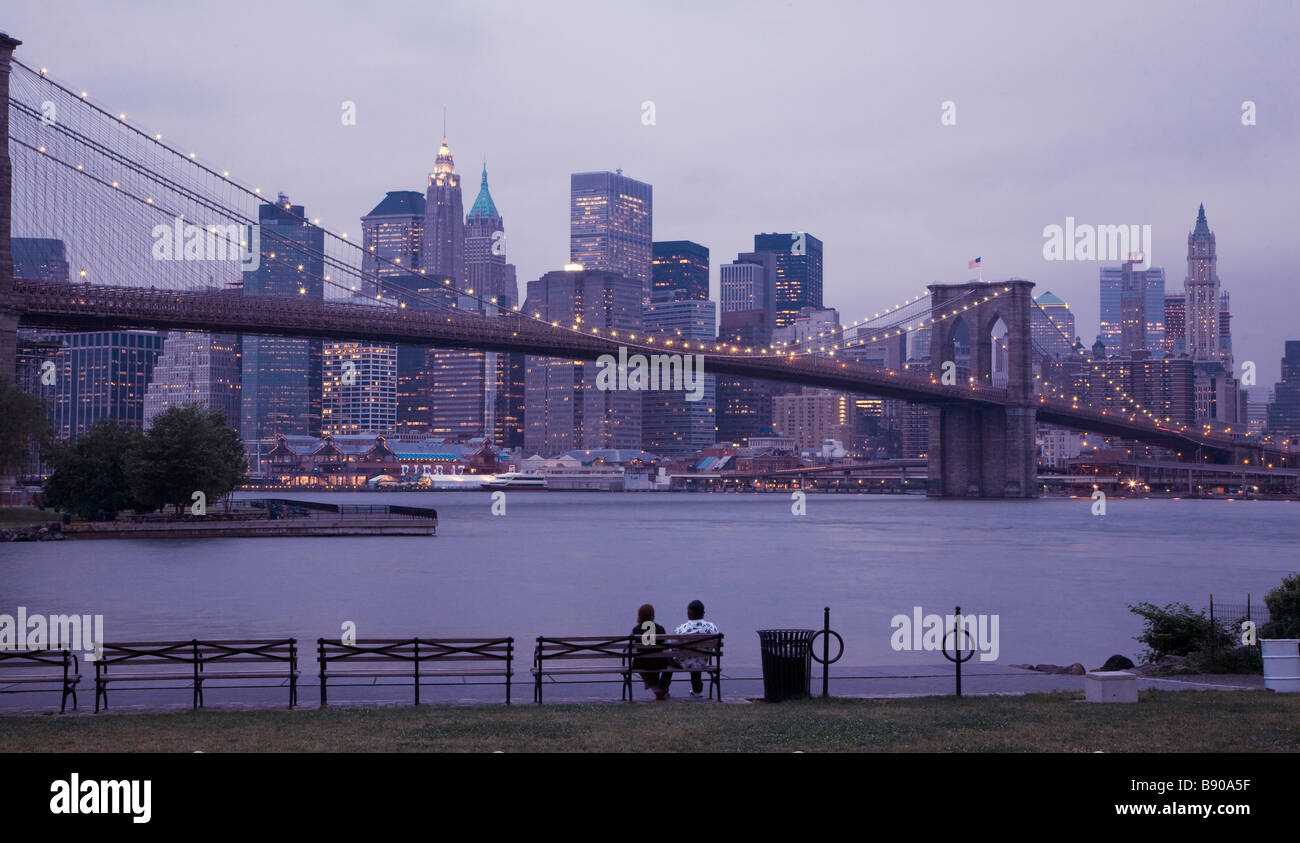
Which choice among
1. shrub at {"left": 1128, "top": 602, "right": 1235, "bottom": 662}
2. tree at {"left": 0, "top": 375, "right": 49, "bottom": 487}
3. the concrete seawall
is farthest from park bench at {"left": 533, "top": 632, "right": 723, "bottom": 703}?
the concrete seawall

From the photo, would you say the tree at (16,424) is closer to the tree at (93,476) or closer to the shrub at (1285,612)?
the tree at (93,476)

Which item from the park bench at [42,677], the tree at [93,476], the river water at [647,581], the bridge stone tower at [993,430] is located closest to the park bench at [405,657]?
the park bench at [42,677]

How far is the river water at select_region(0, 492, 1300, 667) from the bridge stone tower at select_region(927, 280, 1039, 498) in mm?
45234

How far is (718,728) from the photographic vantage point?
10656 millimetres

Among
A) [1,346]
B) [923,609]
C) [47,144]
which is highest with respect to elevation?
[47,144]

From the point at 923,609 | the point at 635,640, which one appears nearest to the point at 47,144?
the point at 923,609

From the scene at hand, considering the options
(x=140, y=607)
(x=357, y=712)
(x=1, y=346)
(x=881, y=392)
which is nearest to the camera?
(x=357, y=712)

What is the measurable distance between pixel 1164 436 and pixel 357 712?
5072 inches

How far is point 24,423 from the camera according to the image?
47.7 m

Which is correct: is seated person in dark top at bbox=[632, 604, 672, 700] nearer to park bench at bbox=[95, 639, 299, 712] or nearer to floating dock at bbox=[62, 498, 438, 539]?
park bench at bbox=[95, 639, 299, 712]
